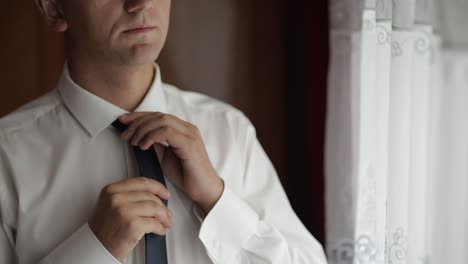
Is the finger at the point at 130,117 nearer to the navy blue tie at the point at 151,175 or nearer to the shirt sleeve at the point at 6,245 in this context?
the navy blue tie at the point at 151,175

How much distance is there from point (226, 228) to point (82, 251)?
0.26 meters

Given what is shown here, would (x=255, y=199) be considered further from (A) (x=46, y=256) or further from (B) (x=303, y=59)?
(B) (x=303, y=59)

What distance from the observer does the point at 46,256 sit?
104 centimetres

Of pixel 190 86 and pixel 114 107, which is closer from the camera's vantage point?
pixel 114 107

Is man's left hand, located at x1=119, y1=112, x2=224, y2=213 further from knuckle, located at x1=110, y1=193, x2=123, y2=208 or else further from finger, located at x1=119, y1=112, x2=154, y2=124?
knuckle, located at x1=110, y1=193, x2=123, y2=208

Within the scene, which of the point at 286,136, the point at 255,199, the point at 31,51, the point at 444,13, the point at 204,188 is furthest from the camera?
Answer: the point at 286,136

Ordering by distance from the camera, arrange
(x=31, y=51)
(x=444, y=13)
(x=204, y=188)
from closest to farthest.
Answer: (x=444, y=13)
(x=204, y=188)
(x=31, y=51)

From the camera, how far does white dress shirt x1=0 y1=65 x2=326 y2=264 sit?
1.08 meters

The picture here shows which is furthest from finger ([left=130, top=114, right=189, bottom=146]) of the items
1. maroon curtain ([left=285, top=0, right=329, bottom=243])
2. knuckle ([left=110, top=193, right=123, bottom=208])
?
maroon curtain ([left=285, top=0, right=329, bottom=243])

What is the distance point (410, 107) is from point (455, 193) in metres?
0.16

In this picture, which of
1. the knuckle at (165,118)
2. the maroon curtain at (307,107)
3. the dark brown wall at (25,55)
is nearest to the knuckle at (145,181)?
the knuckle at (165,118)

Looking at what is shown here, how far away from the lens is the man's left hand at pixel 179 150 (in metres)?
1.05

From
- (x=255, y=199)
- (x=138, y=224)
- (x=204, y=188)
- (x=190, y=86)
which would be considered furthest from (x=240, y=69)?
(x=138, y=224)

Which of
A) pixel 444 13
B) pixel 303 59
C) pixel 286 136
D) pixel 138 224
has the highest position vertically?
pixel 444 13
